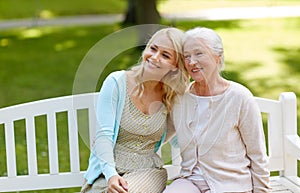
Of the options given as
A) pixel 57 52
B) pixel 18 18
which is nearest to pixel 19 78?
pixel 57 52

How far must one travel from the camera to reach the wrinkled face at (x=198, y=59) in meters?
3.13

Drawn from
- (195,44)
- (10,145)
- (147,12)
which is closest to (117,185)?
(195,44)

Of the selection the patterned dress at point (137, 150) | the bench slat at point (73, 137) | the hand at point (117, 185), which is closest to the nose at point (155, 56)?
the patterned dress at point (137, 150)

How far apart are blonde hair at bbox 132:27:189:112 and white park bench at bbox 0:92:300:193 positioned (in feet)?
1.70

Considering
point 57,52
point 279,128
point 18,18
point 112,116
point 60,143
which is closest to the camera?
point 112,116

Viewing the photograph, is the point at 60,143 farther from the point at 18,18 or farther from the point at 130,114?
the point at 18,18

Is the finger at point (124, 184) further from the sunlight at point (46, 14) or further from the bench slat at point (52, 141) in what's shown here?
the sunlight at point (46, 14)

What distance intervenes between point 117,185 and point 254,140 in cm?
65

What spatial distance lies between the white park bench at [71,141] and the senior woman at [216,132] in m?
0.47

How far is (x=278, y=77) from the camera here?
871cm

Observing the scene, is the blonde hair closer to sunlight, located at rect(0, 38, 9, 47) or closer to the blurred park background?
the blurred park background

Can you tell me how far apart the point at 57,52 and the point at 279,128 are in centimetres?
707

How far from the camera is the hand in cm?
311

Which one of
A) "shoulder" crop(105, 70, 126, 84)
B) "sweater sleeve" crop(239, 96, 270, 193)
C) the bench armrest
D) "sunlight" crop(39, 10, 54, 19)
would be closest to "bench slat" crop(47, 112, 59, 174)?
"shoulder" crop(105, 70, 126, 84)
